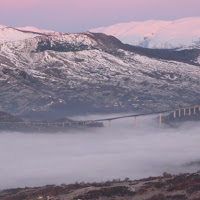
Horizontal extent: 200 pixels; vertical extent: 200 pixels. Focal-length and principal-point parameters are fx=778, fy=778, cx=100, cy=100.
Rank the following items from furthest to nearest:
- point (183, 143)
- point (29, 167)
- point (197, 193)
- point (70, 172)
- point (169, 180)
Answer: point (183, 143) → point (29, 167) → point (70, 172) → point (169, 180) → point (197, 193)

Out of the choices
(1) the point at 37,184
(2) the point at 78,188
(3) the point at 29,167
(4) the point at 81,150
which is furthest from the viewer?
(4) the point at 81,150

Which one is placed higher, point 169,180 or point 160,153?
point 169,180

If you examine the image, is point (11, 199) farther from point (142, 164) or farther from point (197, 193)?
point (142, 164)

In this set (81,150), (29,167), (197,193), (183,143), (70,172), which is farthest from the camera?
(81,150)

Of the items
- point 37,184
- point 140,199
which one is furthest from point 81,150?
point 140,199

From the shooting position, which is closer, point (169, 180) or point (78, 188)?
point (169, 180)

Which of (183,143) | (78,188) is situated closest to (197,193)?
(78,188)

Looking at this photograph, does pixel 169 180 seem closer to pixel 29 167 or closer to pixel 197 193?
pixel 197 193

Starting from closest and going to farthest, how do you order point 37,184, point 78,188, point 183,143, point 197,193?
1. point 197,193
2. point 78,188
3. point 37,184
4. point 183,143

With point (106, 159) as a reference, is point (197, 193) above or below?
above
